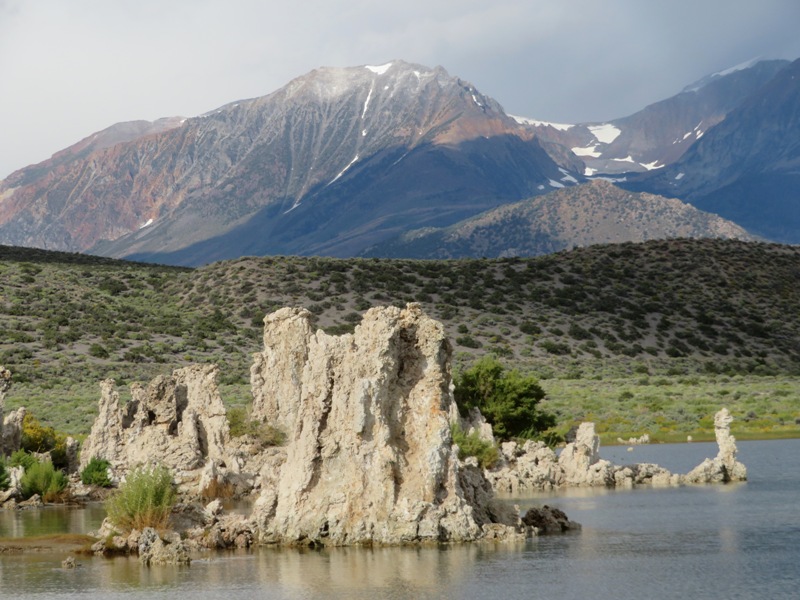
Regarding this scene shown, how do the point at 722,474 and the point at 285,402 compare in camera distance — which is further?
the point at 285,402

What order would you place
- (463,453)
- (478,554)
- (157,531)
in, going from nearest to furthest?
(478,554), (157,531), (463,453)

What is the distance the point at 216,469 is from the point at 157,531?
1122 centimetres

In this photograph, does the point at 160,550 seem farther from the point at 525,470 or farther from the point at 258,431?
the point at 258,431

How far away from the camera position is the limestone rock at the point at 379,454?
27.3 m

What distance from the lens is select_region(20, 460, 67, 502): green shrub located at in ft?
135

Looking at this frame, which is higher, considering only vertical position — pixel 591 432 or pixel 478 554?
pixel 591 432

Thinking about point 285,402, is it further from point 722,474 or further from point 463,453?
point 722,474

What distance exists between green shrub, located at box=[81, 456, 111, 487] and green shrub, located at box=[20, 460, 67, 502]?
134 cm

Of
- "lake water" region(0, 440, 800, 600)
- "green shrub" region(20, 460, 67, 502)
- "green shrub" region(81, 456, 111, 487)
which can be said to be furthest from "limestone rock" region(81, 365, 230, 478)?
"lake water" region(0, 440, 800, 600)

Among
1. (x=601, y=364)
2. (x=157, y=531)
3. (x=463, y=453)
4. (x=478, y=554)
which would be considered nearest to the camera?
(x=478, y=554)

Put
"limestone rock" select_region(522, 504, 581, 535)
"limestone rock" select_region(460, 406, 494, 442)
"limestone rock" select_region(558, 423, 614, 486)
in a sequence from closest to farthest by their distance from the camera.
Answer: "limestone rock" select_region(522, 504, 581, 535) < "limestone rock" select_region(558, 423, 614, 486) < "limestone rock" select_region(460, 406, 494, 442)

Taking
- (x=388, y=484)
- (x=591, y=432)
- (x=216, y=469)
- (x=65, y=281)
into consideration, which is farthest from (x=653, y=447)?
(x=65, y=281)

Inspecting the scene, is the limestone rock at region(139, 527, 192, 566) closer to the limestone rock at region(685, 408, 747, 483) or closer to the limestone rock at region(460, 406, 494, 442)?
the limestone rock at region(460, 406, 494, 442)

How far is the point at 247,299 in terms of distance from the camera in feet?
374
